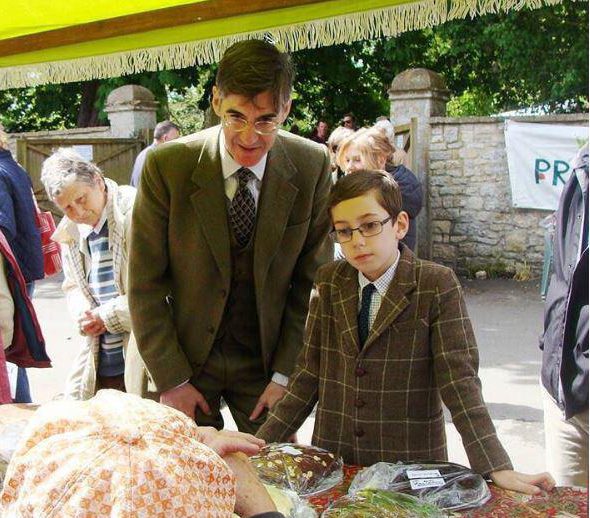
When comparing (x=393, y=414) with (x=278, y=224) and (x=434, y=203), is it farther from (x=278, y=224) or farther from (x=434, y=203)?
(x=434, y=203)

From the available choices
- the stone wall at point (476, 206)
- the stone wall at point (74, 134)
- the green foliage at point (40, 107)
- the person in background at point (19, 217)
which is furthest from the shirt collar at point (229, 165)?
the green foliage at point (40, 107)

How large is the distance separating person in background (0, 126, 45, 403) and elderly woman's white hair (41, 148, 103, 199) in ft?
4.06

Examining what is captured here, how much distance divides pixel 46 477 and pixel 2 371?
67.0 inches

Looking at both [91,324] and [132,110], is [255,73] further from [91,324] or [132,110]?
[132,110]

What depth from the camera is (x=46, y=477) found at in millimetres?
900

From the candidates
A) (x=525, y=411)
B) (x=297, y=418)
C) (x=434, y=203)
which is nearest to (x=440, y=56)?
(x=434, y=203)

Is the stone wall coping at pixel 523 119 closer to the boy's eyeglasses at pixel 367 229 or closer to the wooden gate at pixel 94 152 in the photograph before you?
the wooden gate at pixel 94 152

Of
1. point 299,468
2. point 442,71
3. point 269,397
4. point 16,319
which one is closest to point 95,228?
point 16,319

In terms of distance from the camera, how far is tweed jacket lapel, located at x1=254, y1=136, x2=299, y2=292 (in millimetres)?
2273

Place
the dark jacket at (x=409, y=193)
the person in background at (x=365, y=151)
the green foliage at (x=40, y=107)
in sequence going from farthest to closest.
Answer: the green foliage at (x=40, y=107) < the dark jacket at (x=409, y=193) < the person in background at (x=365, y=151)

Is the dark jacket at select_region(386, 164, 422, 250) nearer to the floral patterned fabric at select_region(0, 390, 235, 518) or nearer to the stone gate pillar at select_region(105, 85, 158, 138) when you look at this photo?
the floral patterned fabric at select_region(0, 390, 235, 518)

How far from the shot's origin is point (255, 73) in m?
2.01

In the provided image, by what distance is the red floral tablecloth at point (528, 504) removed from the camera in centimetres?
150

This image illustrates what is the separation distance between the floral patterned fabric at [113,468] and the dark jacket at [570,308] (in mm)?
1480
